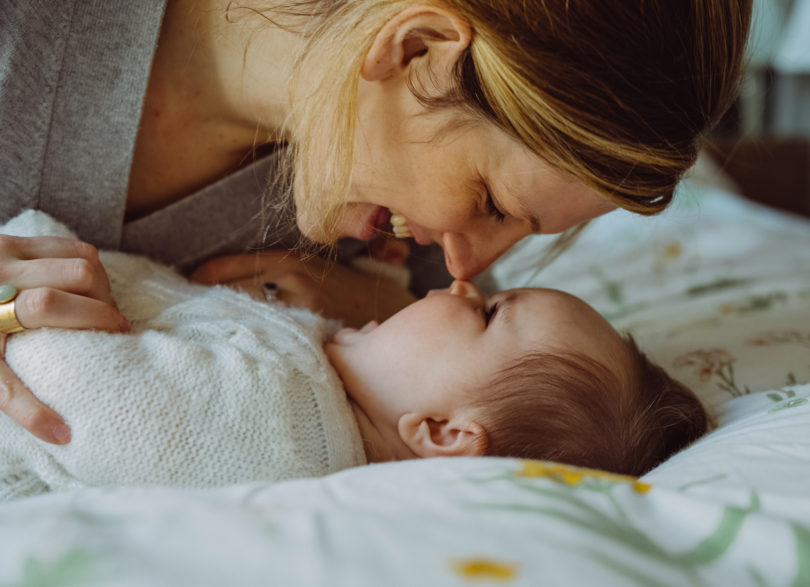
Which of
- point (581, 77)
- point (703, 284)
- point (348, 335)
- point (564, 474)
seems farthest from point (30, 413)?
point (703, 284)

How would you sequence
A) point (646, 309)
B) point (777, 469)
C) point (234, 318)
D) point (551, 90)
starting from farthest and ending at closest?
point (646, 309)
point (234, 318)
point (551, 90)
point (777, 469)

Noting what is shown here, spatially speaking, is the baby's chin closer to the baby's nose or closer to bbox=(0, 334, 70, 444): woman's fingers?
the baby's nose

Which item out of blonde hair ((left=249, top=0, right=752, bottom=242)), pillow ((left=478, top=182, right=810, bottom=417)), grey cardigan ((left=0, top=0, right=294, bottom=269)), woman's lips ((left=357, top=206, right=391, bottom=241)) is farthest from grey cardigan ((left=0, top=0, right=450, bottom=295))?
pillow ((left=478, top=182, right=810, bottom=417))

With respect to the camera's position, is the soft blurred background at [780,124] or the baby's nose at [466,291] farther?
the soft blurred background at [780,124]

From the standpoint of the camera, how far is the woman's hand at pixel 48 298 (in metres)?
0.74

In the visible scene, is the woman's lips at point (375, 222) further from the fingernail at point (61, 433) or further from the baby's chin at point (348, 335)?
the fingernail at point (61, 433)

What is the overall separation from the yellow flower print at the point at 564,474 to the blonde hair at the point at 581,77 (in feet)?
1.15

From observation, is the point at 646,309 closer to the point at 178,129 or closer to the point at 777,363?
the point at 777,363

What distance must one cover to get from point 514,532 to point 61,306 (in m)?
0.55

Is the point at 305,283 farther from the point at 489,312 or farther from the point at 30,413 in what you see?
the point at 30,413

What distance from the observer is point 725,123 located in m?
1.27

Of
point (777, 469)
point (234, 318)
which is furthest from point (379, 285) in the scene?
point (777, 469)

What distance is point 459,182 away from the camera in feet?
2.88

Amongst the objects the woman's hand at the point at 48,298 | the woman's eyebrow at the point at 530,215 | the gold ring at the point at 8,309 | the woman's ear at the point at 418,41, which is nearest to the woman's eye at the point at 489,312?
the woman's eyebrow at the point at 530,215
